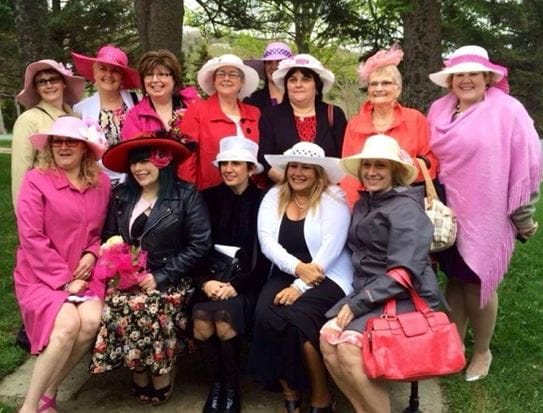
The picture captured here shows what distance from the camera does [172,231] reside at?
3.98 meters

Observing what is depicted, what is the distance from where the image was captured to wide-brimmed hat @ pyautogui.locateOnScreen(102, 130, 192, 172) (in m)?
3.91

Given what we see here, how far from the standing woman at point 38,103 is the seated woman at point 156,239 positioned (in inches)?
25.6

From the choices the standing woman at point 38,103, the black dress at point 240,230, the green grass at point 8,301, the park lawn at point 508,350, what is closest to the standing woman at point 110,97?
the standing woman at point 38,103

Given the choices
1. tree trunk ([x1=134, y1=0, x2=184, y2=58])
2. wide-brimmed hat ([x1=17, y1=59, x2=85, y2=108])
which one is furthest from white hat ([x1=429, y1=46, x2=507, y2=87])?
tree trunk ([x1=134, y1=0, x2=184, y2=58])

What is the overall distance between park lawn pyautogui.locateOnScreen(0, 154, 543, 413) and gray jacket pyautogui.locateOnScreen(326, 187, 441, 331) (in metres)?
0.92

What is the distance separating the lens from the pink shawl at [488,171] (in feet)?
12.5

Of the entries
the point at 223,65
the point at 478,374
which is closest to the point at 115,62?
the point at 223,65

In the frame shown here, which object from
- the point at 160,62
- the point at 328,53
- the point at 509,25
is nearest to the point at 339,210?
the point at 160,62

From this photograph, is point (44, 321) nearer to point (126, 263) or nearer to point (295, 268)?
point (126, 263)

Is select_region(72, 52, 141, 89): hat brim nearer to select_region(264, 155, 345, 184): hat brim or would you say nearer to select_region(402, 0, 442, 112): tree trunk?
select_region(264, 155, 345, 184): hat brim

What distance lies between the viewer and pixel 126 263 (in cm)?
372

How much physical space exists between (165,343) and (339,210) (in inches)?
53.2

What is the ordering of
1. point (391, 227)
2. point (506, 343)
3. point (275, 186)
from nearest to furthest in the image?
1. point (391, 227)
2. point (275, 186)
3. point (506, 343)

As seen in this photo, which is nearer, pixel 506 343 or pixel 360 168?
pixel 360 168
